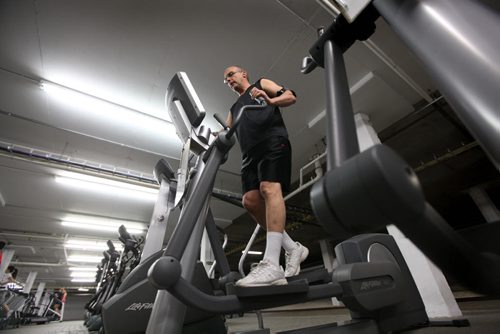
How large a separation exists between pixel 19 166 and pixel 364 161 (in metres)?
6.24

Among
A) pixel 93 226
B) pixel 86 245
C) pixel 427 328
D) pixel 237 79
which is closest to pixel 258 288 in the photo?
pixel 427 328

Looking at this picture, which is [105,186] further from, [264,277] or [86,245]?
[86,245]

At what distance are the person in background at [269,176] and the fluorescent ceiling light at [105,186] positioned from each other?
4046mm

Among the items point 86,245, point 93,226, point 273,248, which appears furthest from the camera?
point 86,245

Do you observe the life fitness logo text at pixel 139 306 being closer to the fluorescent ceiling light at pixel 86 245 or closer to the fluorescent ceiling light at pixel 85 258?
the fluorescent ceiling light at pixel 86 245

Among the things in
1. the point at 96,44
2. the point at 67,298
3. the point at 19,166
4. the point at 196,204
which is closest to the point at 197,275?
the point at 196,204

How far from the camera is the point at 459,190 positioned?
6.47 metres

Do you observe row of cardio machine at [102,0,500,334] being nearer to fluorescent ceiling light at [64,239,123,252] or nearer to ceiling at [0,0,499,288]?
ceiling at [0,0,499,288]

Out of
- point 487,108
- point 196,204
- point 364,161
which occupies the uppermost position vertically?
point 196,204

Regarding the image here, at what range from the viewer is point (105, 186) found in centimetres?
497

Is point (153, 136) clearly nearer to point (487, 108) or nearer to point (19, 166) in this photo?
point (19, 166)

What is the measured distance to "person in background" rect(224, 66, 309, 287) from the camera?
125 centimetres

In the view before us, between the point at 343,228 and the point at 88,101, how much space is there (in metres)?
3.92

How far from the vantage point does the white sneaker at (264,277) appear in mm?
1162
